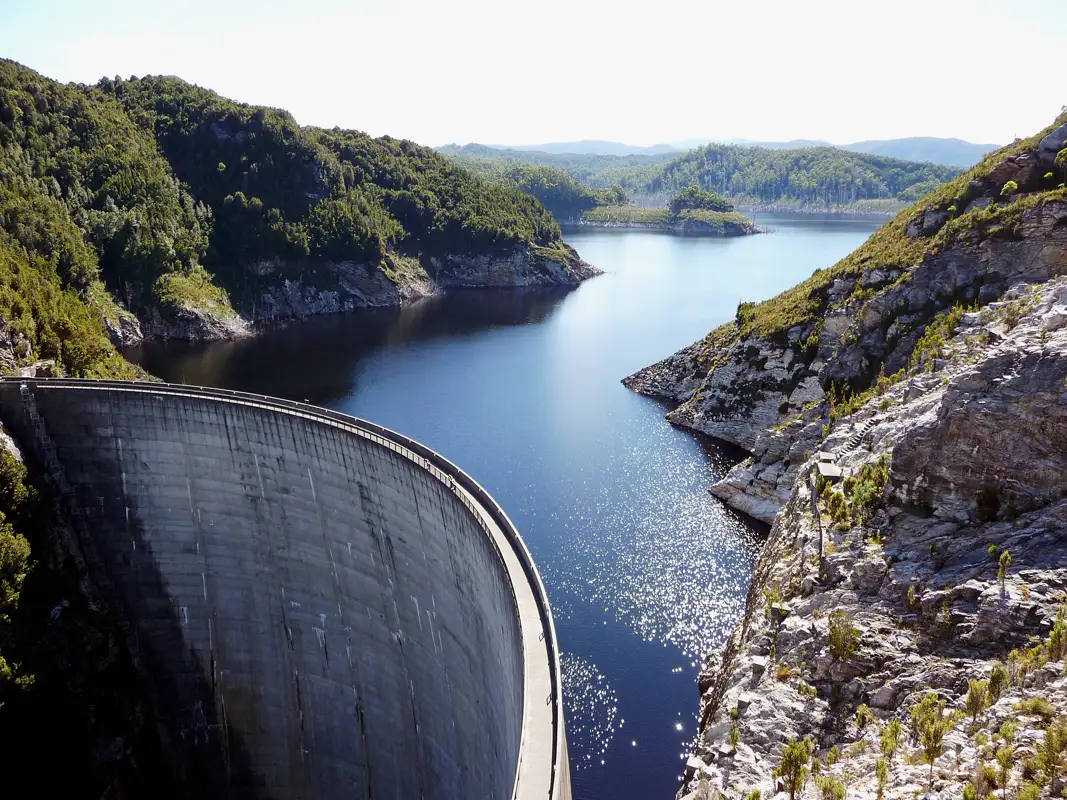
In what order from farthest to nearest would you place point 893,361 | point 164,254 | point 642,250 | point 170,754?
point 642,250, point 164,254, point 893,361, point 170,754

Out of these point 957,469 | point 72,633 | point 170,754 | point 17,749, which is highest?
point 957,469

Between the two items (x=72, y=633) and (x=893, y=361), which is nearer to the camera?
(x=72, y=633)

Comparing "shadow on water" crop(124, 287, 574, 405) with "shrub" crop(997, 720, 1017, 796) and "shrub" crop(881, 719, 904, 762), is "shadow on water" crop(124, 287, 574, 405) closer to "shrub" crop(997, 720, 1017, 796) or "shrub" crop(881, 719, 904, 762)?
"shrub" crop(881, 719, 904, 762)

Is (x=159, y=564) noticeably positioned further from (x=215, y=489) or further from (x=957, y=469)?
(x=957, y=469)

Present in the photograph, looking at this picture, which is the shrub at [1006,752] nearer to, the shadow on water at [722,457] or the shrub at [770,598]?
the shrub at [770,598]

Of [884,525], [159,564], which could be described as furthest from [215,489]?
[884,525]

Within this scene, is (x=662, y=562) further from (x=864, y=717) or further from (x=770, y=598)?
(x=864, y=717)

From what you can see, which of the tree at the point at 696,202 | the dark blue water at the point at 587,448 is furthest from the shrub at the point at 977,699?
the tree at the point at 696,202

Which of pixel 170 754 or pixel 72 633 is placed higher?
pixel 72 633
